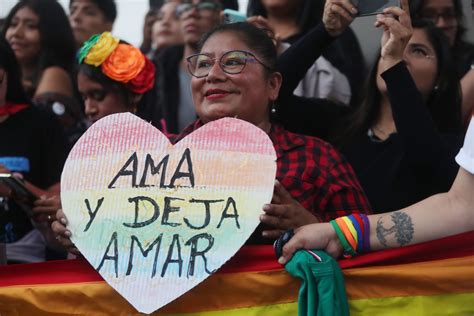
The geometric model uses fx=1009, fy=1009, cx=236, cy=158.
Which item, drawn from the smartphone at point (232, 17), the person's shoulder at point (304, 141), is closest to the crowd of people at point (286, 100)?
the person's shoulder at point (304, 141)

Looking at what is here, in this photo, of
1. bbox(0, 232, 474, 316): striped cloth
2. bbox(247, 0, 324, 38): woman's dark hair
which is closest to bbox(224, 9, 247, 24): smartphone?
bbox(247, 0, 324, 38): woman's dark hair

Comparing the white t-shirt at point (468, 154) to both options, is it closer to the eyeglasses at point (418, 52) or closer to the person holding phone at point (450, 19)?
the eyeglasses at point (418, 52)

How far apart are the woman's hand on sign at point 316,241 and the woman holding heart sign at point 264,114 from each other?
6.3 inches

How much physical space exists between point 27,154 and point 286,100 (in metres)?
1.01

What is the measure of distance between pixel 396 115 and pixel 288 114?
0.72 m

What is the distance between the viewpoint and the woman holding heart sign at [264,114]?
303 centimetres

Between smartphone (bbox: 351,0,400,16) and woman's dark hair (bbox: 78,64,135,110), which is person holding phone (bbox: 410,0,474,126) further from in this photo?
woman's dark hair (bbox: 78,64,135,110)

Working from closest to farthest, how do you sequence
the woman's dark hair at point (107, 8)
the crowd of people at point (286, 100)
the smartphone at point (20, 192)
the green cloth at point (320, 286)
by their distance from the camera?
the green cloth at point (320, 286), the crowd of people at point (286, 100), the smartphone at point (20, 192), the woman's dark hair at point (107, 8)

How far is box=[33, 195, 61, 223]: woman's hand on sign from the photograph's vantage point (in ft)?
11.4

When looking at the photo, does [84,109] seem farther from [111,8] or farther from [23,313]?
[23,313]

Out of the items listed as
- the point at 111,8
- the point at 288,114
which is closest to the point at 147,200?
the point at 288,114

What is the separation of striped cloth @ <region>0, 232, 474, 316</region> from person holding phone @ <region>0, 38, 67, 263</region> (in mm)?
739

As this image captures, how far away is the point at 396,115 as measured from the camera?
3156 mm

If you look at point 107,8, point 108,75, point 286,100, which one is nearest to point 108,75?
point 108,75
